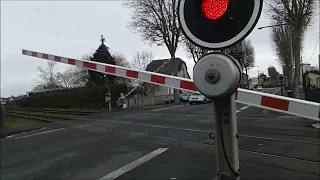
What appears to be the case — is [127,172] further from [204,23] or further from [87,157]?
[204,23]

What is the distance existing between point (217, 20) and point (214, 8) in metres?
0.08

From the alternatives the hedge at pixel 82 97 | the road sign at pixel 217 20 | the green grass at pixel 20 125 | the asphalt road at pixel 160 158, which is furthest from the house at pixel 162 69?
the road sign at pixel 217 20

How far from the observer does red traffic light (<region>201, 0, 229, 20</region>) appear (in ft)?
6.64

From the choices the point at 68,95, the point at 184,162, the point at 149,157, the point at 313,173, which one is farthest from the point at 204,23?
the point at 68,95

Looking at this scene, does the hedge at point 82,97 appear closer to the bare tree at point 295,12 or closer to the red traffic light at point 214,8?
the bare tree at point 295,12

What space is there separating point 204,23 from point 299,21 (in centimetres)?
2914

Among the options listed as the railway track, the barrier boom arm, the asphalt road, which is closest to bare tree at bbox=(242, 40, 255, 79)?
the barrier boom arm

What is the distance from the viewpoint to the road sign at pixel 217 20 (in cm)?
198

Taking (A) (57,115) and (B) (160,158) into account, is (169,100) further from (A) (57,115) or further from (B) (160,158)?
(B) (160,158)

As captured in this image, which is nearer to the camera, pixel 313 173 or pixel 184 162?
pixel 313 173

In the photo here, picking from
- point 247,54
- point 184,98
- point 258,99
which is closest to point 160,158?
point 258,99

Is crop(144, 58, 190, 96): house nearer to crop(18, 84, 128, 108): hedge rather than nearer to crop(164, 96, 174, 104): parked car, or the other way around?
crop(164, 96, 174, 104): parked car

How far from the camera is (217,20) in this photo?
204cm

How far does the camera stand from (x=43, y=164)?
7.66 m
